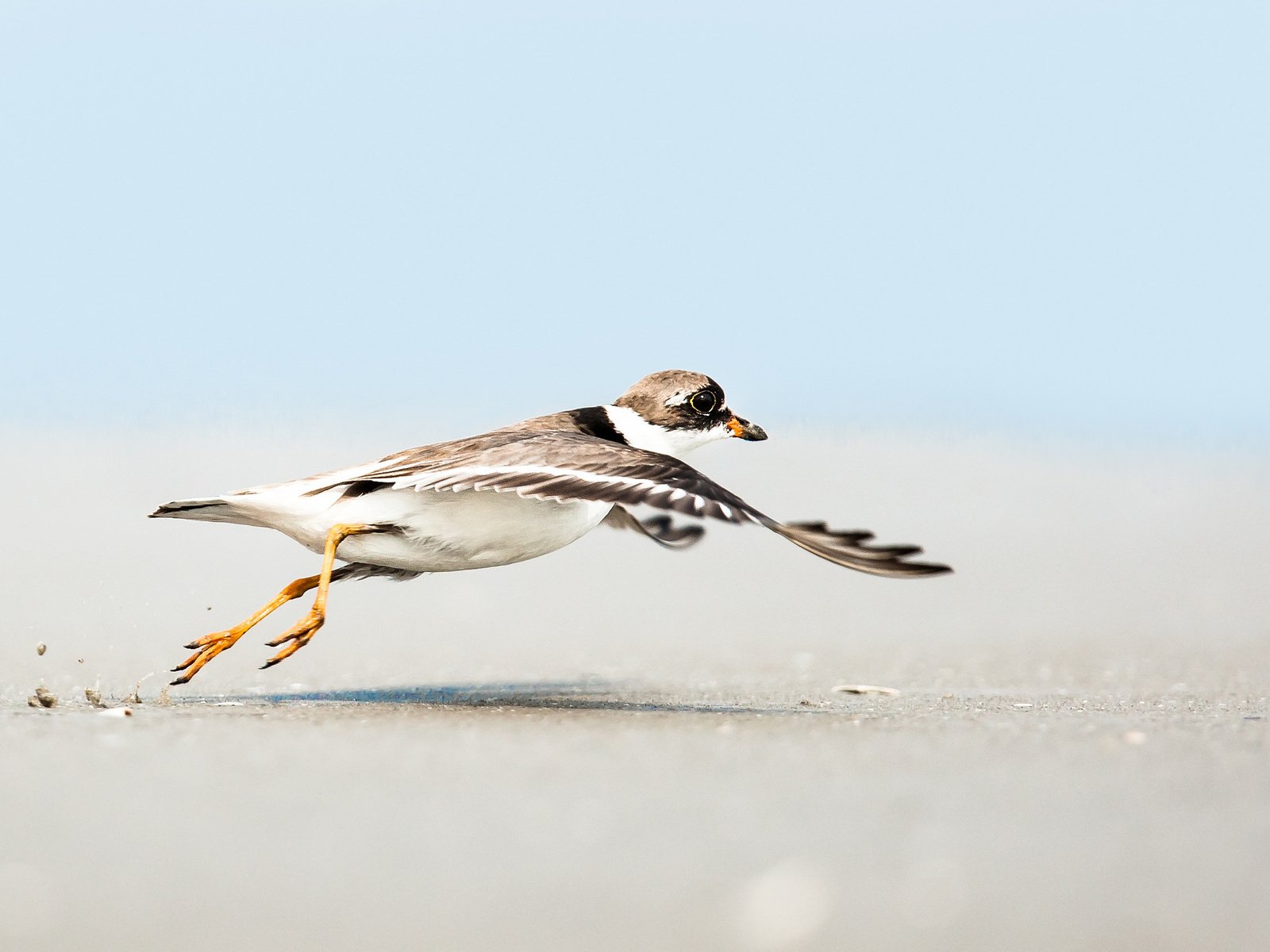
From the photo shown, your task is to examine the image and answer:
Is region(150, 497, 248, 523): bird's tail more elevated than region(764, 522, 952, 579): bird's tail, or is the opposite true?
region(150, 497, 248, 523): bird's tail

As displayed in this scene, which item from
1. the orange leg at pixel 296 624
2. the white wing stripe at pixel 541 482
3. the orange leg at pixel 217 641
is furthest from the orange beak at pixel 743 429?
the orange leg at pixel 217 641

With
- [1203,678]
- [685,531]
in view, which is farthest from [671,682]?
[1203,678]

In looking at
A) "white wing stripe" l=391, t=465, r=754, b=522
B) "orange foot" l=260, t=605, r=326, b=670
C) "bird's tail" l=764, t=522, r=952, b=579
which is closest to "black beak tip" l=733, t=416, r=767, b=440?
"bird's tail" l=764, t=522, r=952, b=579

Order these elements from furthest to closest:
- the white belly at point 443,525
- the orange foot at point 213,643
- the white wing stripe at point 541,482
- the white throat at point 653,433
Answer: the white throat at point 653,433 < the orange foot at point 213,643 < the white belly at point 443,525 < the white wing stripe at point 541,482

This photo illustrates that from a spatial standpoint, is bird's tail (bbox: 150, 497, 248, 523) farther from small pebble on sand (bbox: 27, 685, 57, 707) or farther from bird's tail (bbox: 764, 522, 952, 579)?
bird's tail (bbox: 764, 522, 952, 579)

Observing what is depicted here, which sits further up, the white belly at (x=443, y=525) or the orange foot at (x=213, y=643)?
the white belly at (x=443, y=525)

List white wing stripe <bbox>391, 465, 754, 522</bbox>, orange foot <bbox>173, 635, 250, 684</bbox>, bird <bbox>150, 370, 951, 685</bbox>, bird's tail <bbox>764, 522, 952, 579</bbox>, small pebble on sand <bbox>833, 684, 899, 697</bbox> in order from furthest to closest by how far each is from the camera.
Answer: small pebble on sand <bbox>833, 684, 899, 697</bbox>
orange foot <bbox>173, 635, 250, 684</bbox>
bird's tail <bbox>764, 522, 952, 579</bbox>
bird <bbox>150, 370, 951, 685</bbox>
white wing stripe <bbox>391, 465, 754, 522</bbox>

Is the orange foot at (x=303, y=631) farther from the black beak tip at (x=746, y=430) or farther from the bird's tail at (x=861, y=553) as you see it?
the black beak tip at (x=746, y=430)

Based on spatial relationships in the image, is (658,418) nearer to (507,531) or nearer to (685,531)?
(685,531)
